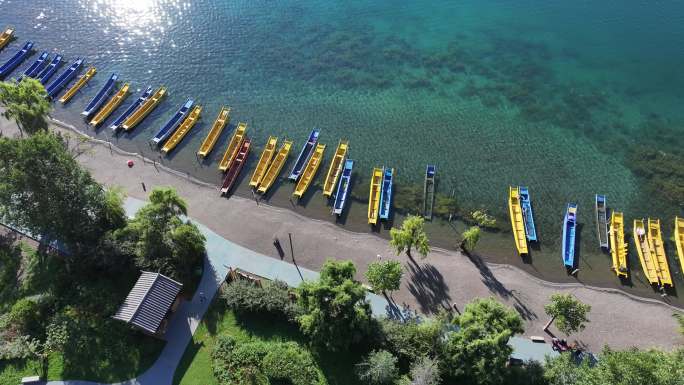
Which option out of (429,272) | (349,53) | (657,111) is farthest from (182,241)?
(657,111)

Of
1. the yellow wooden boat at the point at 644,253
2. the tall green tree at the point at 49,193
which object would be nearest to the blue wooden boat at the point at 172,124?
the tall green tree at the point at 49,193

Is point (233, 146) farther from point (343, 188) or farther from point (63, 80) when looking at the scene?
point (63, 80)

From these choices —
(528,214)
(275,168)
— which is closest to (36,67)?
(275,168)

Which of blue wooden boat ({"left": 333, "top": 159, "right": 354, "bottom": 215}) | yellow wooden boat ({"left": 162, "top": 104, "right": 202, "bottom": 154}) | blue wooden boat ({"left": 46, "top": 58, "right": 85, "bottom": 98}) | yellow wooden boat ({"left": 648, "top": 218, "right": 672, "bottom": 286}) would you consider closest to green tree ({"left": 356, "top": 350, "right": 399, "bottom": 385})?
blue wooden boat ({"left": 333, "top": 159, "right": 354, "bottom": 215})

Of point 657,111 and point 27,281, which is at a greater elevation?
point 657,111

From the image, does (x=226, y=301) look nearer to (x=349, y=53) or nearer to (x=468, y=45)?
(x=349, y=53)

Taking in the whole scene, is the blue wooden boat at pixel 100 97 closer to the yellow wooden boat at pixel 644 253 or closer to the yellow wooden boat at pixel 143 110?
the yellow wooden boat at pixel 143 110
